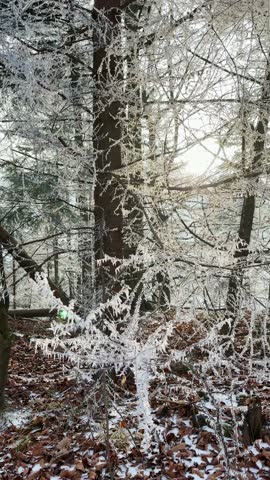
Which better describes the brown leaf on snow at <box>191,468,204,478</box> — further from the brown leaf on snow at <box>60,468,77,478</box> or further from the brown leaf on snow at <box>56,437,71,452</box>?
the brown leaf on snow at <box>56,437,71,452</box>

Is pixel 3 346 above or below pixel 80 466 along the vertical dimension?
above

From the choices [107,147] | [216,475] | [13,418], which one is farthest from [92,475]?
[107,147]

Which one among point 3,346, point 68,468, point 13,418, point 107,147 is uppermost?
point 107,147

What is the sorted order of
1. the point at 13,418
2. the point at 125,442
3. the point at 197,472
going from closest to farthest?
1. the point at 197,472
2. the point at 125,442
3. the point at 13,418

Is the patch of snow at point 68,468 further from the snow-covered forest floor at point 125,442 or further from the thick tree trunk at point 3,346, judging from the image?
the thick tree trunk at point 3,346

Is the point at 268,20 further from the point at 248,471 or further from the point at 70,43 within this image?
the point at 248,471

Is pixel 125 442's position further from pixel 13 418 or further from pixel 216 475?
pixel 13 418

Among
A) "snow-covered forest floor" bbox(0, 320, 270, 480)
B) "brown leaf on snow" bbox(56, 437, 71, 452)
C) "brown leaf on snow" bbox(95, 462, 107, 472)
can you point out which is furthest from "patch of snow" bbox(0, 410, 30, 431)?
"brown leaf on snow" bbox(95, 462, 107, 472)

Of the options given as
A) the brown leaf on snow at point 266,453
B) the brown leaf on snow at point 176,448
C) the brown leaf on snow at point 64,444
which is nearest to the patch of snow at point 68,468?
the brown leaf on snow at point 64,444

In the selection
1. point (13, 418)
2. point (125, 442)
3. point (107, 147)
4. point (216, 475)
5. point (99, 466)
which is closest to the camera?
point (216, 475)

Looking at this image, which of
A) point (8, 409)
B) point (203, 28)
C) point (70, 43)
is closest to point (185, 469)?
point (8, 409)

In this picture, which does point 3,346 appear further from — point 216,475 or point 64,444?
point 216,475

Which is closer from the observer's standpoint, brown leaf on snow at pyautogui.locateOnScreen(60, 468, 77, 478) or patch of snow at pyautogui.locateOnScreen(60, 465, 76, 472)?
brown leaf on snow at pyautogui.locateOnScreen(60, 468, 77, 478)

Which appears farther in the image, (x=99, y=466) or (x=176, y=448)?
(x=176, y=448)
